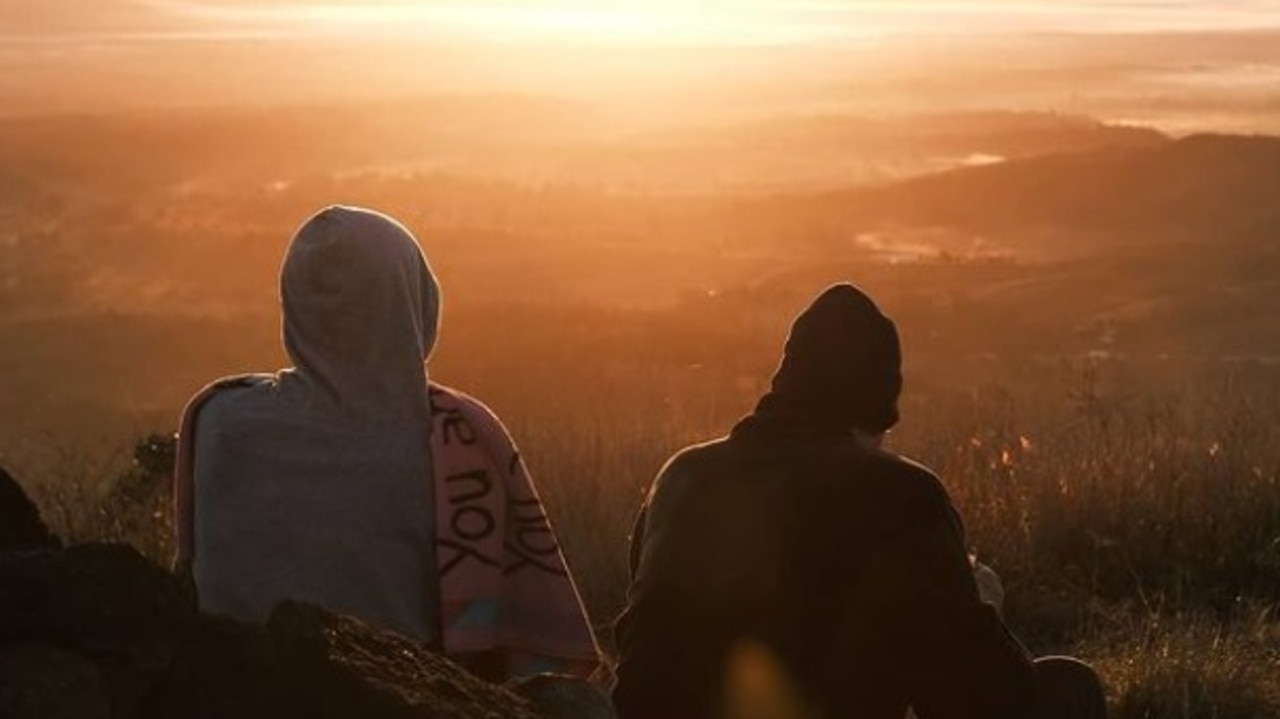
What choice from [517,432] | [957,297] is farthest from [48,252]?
[517,432]

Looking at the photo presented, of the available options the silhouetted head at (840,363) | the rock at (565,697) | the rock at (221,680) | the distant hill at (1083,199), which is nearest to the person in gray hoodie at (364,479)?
the silhouetted head at (840,363)

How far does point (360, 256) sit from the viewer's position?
4.32 metres

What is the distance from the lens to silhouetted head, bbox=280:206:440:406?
434cm

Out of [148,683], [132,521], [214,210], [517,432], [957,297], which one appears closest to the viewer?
[148,683]

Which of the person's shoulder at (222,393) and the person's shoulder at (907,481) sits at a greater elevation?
the person's shoulder at (222,393)

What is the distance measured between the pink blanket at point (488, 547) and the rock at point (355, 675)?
151 cm

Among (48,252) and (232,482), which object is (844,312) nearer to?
(232,482)

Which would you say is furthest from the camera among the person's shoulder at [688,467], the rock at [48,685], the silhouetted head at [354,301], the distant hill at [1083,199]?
the distant hill at [1083,199]

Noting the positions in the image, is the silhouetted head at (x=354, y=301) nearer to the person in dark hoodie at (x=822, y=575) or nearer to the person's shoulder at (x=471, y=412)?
the person's shoulder at (x=471, y=412)

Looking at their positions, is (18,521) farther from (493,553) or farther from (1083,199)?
(1083,199)

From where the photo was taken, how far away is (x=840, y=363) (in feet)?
12.7

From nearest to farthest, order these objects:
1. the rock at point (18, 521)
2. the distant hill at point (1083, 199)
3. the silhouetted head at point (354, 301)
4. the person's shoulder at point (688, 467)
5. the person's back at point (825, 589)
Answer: the rock at point (18, 521) < the person's back at point (825, 589) < the person's shoulder at point (688, 467) < the silhouetted head at point (354, 301) < the distant hill at point (1083, 199)

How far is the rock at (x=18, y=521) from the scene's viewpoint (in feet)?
9.83

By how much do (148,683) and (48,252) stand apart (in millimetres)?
53168
